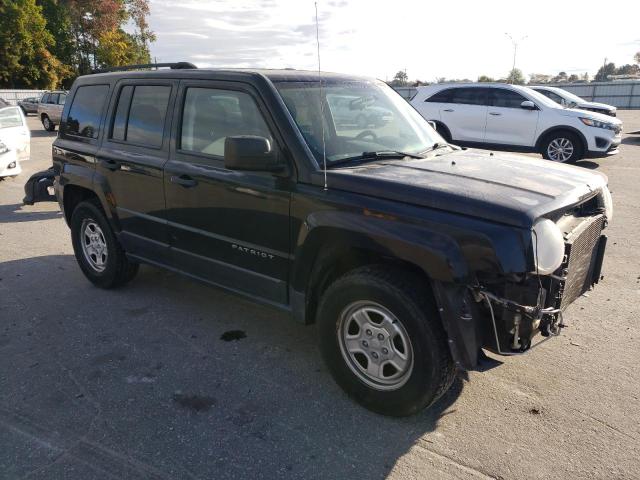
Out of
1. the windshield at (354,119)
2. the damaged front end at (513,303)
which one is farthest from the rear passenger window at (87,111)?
the damaged front end at (513,303)

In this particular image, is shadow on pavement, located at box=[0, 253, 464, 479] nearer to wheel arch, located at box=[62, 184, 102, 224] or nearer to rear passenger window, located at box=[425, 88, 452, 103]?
wheel arch, located at box=[62, 184, 102, 224]

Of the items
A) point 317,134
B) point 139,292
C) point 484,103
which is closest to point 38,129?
point 484,103

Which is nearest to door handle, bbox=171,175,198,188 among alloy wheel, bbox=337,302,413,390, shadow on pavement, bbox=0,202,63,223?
alloy wheel, bbox=337,302,413,390

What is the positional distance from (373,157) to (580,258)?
140 centimetres

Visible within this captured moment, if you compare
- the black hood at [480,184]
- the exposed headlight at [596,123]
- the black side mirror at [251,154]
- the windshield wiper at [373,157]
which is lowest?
the exposed headlight at [596,123]

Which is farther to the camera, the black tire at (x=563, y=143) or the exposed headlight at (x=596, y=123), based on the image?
the black tire at (x=563, y=143)

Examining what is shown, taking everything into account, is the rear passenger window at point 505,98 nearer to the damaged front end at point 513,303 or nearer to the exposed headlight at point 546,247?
the damaged front end at point 513,303

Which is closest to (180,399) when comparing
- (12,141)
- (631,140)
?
(12,141)

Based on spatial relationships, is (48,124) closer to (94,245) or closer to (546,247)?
(94,245)

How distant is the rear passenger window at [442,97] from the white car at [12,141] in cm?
953

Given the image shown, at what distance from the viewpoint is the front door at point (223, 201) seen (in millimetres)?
3457

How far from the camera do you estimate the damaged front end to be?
102 inches

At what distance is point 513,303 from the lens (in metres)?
2.58

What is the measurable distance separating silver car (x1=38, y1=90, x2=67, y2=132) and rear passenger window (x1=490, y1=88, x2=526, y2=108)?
19.9 m
